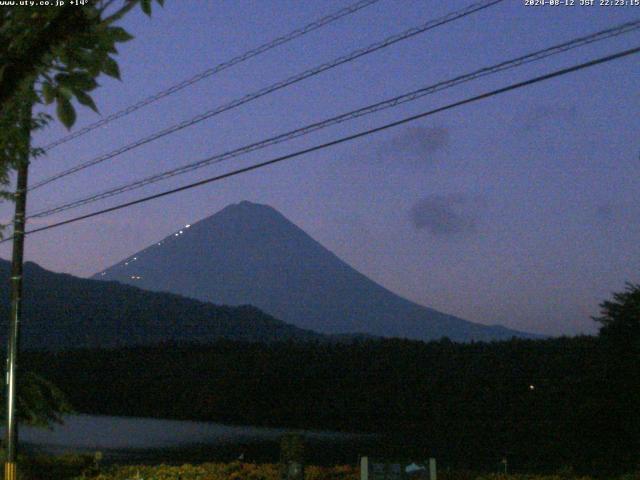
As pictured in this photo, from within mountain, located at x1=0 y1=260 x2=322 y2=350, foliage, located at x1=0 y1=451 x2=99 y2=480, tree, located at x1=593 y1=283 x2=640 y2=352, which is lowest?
foliage, located at x1=0 y1=451 x2=99 y2=480

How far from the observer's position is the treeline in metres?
18.3

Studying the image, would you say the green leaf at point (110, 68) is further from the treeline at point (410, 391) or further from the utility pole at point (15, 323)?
the treeline at point (410, 391)

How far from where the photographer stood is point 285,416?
4256cm

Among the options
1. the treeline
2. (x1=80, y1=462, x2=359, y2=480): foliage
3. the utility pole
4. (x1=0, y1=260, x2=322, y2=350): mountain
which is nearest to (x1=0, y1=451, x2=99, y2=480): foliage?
(x1=80, y1=462, x2=359, y2=480): foliage

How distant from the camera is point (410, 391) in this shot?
40.1 metres

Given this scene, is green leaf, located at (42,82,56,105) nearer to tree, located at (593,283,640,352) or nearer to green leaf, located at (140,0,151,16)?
green leaf, located at (140,0,151,16)

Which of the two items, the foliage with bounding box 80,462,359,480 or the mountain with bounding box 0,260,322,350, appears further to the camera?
the mountain with bounding box 0,260,322,350

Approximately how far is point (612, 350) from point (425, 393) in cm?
2251

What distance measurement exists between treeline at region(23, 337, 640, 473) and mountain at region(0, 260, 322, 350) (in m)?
28.8

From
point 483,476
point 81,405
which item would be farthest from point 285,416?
point 483,476

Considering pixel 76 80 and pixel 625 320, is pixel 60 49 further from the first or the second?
pixel 625 320

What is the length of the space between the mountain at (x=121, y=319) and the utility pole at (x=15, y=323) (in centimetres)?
6627

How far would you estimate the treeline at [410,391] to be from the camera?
18266 mm

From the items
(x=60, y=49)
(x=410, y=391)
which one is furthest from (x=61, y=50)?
(x=410, y=391)
